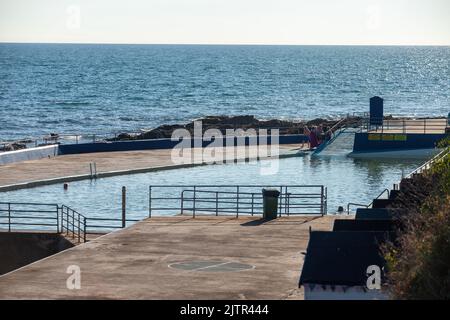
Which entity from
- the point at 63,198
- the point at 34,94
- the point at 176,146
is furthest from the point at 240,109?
the point at 63,198

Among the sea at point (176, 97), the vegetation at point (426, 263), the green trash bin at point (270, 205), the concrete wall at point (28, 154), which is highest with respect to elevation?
the vegetation at point (426, 263)

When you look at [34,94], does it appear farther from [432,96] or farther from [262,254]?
[262,254]

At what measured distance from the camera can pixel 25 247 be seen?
26891mm

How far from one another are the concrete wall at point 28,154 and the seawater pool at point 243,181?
6700 mm

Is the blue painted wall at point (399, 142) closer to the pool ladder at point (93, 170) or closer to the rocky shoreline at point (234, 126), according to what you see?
the rocky shoreline at point (234, 126)

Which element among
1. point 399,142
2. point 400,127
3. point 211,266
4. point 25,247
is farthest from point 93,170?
point 211,266

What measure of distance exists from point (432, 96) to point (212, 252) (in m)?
132

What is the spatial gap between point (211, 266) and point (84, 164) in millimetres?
24570

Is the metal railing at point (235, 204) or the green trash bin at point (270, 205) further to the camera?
the metal railing at point (235, 204)

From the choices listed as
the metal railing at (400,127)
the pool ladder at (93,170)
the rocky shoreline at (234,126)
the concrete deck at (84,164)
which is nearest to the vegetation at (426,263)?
the concrete deck at (84,164)

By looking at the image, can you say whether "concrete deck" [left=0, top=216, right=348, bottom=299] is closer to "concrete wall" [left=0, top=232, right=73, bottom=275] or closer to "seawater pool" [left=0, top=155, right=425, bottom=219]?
"concrete wall" [left=0, top=232, right=73, bottom=275]

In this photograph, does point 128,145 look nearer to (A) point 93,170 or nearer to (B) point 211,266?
(A) point 93,170

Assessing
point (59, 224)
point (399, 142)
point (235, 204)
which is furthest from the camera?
point (399, 142)

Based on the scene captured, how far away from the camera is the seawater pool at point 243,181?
35.8 m
